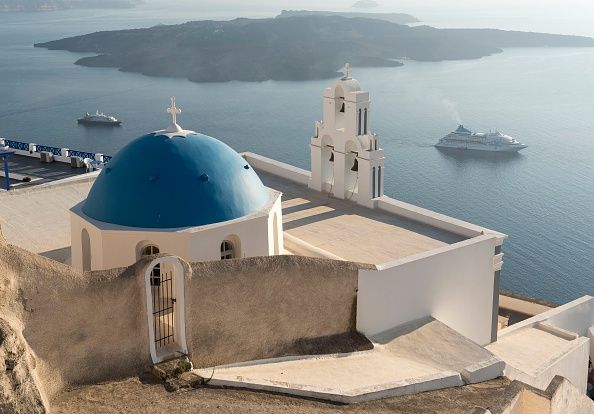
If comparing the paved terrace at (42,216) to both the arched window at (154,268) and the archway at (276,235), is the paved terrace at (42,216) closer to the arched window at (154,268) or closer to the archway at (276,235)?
the arched window at (154,268)

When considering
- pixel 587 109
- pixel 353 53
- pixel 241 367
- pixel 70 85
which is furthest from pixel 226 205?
pixel 353 53

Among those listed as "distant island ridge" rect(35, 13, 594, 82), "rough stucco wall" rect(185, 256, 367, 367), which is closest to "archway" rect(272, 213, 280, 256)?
"rough stucco wall" rect(185, 256, 367, 367)

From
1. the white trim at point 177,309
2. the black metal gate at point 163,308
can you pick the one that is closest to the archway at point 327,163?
the black metal gate at point 163,308

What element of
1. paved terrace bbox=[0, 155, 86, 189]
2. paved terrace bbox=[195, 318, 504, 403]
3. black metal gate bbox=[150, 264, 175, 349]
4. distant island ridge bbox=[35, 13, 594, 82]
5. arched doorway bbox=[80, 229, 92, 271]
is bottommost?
paved terrace bbox=[195, 318, 504, 403]

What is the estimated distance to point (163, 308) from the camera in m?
10.6

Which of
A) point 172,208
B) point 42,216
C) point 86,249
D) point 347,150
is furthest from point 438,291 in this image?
point 42,216

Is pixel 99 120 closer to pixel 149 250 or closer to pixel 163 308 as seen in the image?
pixel 149 250

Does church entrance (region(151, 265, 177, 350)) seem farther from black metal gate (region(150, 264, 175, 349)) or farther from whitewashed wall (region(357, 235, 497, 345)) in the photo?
whitewashed wall (region(357, 235, 497, 345))

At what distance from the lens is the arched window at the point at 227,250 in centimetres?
1182

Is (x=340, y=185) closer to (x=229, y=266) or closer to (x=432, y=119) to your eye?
(x=229, y=266)

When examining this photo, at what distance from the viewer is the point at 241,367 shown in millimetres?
10555

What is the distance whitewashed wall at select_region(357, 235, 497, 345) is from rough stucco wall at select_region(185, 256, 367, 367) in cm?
41

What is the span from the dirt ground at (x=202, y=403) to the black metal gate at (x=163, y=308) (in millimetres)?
741

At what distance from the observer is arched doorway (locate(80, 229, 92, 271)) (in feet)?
39.9
